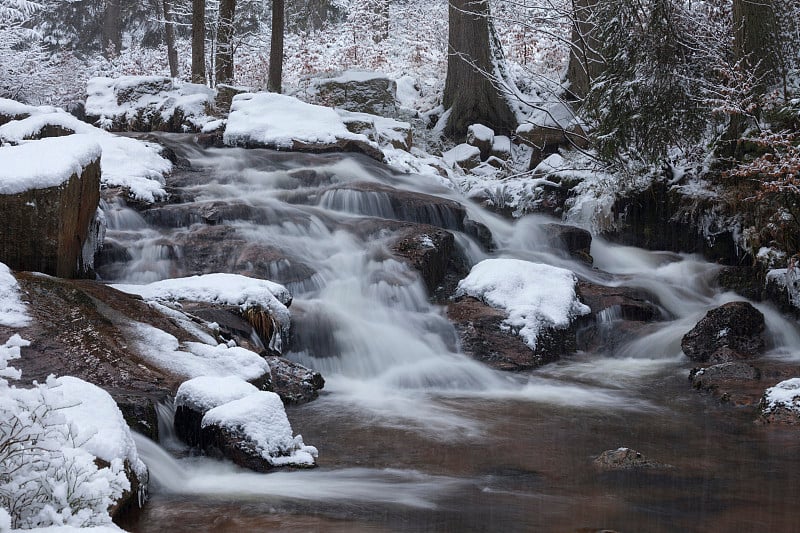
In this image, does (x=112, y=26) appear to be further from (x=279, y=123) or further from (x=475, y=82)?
(x=279, y=123)

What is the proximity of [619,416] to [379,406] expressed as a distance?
1.96 meters

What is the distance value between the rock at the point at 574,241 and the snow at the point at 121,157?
5670 millimetres

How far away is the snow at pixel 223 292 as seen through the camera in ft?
23.0

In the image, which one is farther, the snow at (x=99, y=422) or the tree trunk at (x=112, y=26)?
the tree trunk at (x=112, y=26)

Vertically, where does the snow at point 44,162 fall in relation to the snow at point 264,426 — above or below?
above

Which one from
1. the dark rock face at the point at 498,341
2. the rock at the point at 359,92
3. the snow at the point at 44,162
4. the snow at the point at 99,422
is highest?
the rock at the point at 359,92

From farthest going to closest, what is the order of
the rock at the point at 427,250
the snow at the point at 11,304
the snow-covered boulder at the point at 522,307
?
the rock at the point at 427,250 → the snow-covered boulder at the point at 522,307 → the snow at the point at 11,304

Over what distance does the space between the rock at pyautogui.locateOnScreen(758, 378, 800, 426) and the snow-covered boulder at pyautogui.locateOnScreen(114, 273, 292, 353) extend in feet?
13.6

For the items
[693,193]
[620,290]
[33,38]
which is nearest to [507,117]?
[693,193]

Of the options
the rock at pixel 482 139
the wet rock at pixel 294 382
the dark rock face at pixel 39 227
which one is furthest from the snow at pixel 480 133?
the dark rock face at pixel 39 227

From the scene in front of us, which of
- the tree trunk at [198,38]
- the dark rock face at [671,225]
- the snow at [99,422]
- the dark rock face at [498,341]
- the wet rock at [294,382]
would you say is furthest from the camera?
the tree trunk at [198,38]

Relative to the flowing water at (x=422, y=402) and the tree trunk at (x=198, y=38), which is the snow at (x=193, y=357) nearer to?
the flowing water at (x=422, y=402)

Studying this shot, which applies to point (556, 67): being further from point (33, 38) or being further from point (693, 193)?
point (33, 38)

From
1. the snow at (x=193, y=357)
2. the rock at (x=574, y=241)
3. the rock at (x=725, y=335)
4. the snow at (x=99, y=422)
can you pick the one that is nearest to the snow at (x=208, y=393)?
the snow at (x=193, y=357)
